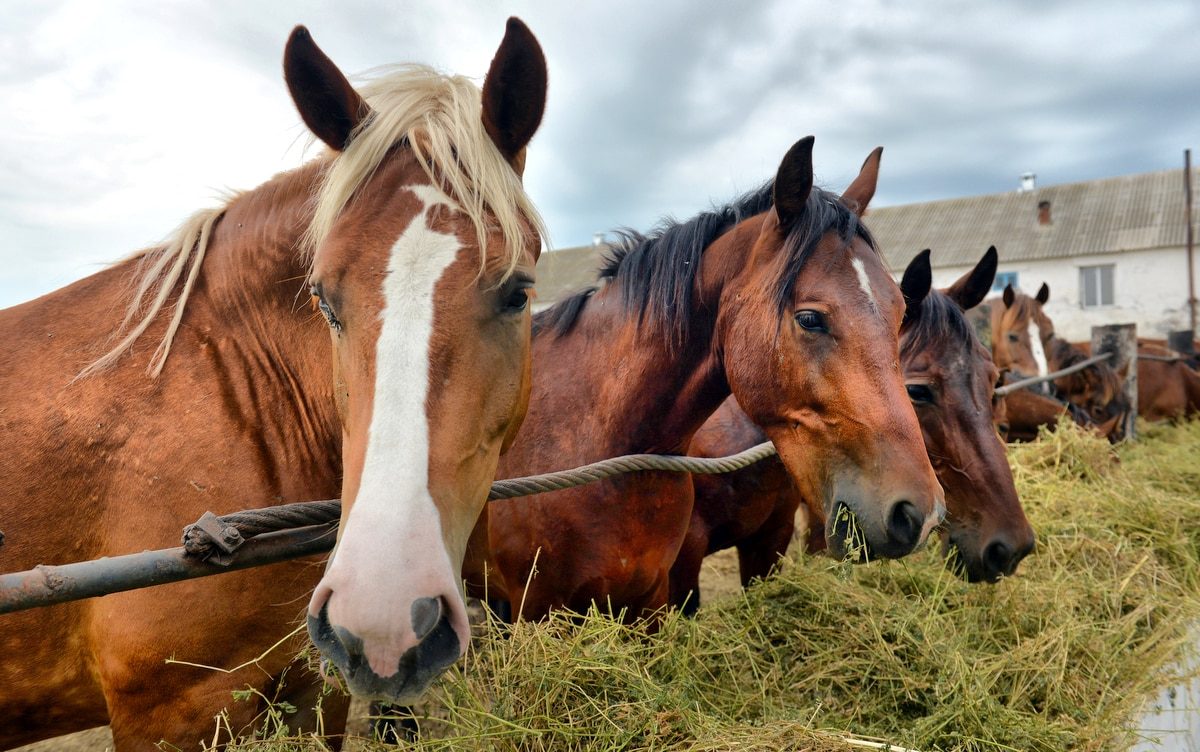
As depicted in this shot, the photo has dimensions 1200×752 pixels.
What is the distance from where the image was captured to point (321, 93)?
5.49ft

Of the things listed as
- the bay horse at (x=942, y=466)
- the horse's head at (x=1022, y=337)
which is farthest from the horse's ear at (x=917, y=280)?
the horse's head at (x=1022, y=337)

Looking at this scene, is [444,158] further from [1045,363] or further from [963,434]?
[1045,363]

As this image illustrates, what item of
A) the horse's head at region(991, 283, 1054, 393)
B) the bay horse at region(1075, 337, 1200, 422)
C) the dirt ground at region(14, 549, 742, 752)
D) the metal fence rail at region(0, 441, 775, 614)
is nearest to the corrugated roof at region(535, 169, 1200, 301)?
the bay horse at region(1075, 337, 1200, 422)

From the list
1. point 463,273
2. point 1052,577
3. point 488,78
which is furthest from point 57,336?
point 1052,577

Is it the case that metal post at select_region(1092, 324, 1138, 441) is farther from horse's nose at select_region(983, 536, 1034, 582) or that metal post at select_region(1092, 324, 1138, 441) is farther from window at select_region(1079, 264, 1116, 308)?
window at select_region(1079, 264, 1116, 308)

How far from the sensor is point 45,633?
5.34ft

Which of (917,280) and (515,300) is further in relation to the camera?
(917,280)

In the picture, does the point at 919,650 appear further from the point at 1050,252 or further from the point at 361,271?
the point at 1050,252

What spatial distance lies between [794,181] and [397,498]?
68.4 inches

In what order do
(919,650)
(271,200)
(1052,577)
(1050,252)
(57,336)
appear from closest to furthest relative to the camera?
1. (57,336)
2. (271,200)
3. (919,650)
4. (1052,577)
5. (1050,252)

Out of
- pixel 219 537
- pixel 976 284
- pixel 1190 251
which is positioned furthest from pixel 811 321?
pixel 1190 251

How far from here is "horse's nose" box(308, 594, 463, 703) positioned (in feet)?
Result: 3.65

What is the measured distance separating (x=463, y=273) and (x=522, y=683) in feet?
3.45

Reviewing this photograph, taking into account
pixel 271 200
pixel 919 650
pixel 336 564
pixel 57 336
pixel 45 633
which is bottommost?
pixel 919 650
